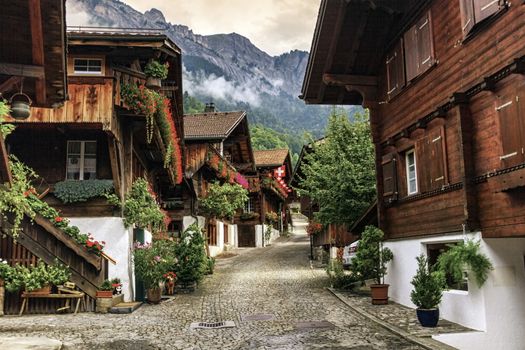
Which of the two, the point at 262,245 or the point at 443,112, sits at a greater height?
the point at 443,112

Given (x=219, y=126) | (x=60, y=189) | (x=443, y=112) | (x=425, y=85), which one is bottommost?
(x=60, y=189)

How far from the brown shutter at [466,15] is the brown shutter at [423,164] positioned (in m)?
2.87

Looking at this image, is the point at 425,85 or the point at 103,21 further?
the point at 103,21

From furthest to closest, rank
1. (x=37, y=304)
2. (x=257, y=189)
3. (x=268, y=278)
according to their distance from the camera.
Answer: (x=257, y=189)
(x=268, y=278)
(x=37, y=304)

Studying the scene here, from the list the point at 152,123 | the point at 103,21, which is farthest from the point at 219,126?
the point at 103,21

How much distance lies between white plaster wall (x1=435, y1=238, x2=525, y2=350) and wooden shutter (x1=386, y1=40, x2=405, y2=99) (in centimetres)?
562

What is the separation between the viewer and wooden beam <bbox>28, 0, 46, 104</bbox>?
25.0 feet

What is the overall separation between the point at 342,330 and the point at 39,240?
845 centimetres

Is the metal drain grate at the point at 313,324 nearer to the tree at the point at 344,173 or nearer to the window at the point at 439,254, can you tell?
the window at the point at 439,254

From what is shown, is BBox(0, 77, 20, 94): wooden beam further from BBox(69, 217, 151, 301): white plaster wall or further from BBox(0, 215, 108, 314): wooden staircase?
BBox(69, 217, 151, 301): white plaster wall

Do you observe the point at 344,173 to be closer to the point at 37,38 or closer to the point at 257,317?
the point at 257,317

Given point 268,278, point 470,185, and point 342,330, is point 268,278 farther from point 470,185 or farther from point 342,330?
point 470,185

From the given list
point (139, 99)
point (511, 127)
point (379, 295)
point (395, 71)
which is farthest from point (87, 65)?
point (511, 127)

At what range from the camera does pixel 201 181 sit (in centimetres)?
3080
